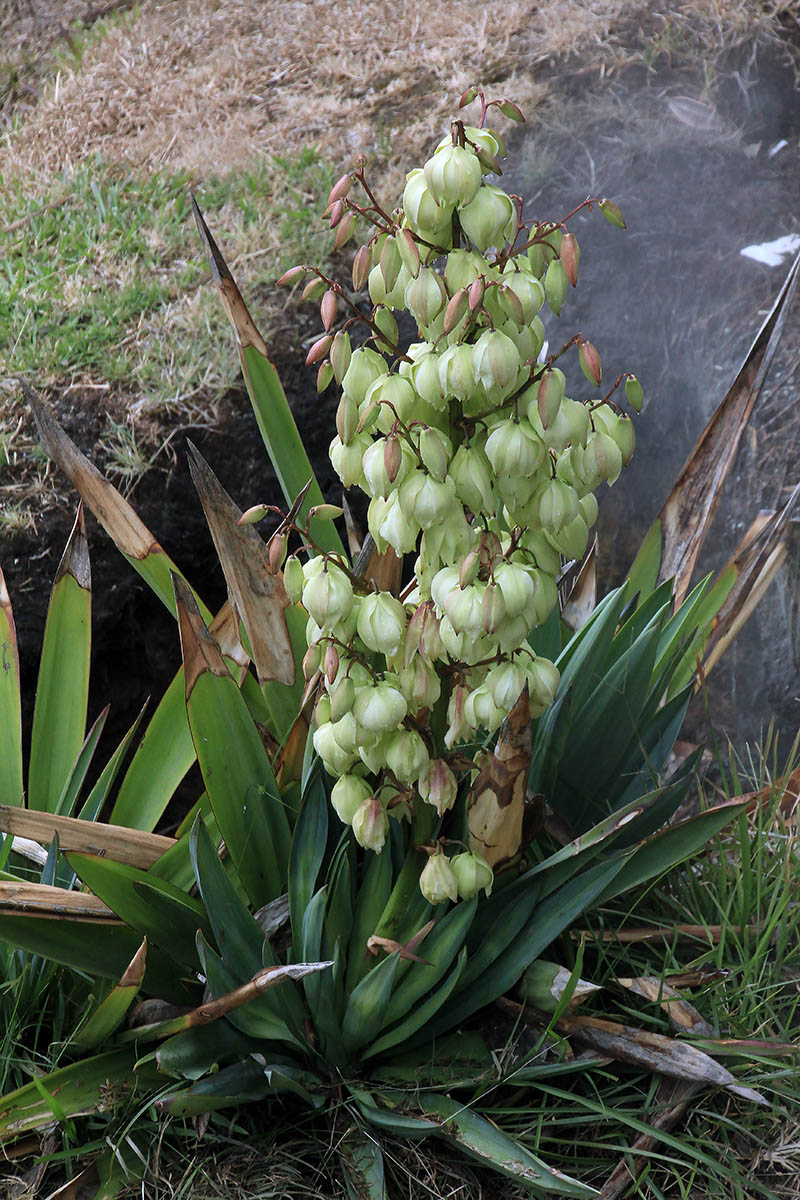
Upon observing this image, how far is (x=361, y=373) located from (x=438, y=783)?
1.57 feet

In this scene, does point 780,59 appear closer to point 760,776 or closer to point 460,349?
point 760,776

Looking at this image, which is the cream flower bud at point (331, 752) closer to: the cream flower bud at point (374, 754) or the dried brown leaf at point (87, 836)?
the cream flower bud at point (374, 754)

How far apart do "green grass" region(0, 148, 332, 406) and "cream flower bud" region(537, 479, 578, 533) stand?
1.53m

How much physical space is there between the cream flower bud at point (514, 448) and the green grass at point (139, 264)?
5.04ft

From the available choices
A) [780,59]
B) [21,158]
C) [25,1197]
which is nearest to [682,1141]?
[25,1197]

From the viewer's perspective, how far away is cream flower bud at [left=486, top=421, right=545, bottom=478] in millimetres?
1070

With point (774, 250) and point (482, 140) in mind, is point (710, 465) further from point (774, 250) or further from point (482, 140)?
point (774, 250)

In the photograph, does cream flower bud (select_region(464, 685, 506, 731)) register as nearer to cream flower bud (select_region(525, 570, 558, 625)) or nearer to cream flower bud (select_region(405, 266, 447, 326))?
cream flower bud (select_region(525, 570, 558, 625))

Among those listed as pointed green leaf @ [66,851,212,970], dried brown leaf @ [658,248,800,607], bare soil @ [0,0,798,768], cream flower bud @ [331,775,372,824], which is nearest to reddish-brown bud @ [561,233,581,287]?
cream flower bud @ [331,775,372,824]

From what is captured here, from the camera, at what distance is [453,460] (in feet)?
Result: 3.70

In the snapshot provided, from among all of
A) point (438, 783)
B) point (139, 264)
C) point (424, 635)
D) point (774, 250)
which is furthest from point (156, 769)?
point (774, 250)

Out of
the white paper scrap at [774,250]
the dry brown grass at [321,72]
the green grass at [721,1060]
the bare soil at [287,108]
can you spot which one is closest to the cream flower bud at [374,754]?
the green grass at [721,1060]

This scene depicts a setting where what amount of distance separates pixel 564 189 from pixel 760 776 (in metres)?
1.66

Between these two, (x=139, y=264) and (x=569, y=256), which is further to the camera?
(x=139, y=264)
